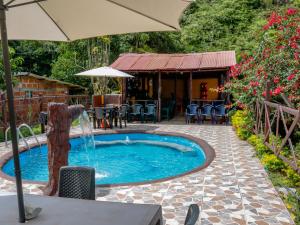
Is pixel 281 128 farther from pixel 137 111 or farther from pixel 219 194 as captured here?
pixel 137 111

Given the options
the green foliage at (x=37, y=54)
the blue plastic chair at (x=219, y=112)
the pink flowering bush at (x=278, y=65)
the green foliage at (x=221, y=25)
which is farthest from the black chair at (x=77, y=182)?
the green foliage at (x=37, y=54)

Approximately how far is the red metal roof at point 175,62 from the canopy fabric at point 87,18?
10141mm

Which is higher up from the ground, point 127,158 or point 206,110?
point 206,110

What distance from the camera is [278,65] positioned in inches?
303

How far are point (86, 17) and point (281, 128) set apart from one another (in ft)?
23.6

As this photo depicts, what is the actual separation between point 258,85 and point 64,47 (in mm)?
16192

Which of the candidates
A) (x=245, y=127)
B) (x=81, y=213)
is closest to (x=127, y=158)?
(x=245, y=127)

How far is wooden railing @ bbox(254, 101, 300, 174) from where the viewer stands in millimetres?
5348

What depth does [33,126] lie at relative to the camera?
1305cm

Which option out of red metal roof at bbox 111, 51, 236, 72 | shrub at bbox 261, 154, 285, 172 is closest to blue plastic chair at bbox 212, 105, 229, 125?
red metal roof at bbox 111, 51, 236, 72

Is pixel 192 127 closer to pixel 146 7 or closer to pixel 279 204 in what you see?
pixel 279 204

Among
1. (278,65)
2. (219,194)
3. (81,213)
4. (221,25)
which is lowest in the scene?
(219,194)

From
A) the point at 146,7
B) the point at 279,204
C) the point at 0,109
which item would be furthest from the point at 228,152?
the point at 0,109

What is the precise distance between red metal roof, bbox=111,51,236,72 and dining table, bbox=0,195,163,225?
11138mm
